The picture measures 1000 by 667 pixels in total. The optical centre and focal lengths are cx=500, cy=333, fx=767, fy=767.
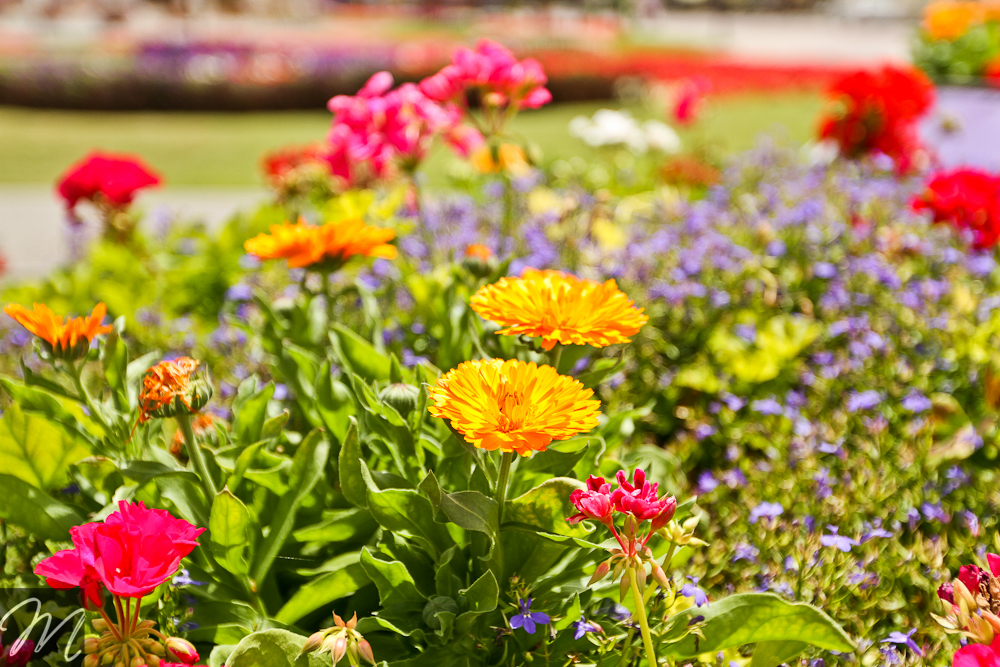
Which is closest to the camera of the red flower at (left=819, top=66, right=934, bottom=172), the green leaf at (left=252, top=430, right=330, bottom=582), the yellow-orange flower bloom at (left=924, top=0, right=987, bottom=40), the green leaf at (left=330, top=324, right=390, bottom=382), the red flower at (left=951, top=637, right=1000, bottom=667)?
the red flower at (left=951, top=637, right=1000, bottom=667)

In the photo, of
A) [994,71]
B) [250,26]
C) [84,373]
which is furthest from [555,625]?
[250,26]

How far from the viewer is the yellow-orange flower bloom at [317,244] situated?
153 centimetres

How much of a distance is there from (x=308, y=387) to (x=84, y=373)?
1040 mm

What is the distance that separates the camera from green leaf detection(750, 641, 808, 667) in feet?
3.83

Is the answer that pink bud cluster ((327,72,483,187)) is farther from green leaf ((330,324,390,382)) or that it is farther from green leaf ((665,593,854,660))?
green leaf ((665,593,854,660))

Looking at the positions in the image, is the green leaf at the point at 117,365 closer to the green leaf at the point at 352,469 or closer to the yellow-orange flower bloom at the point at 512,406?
the green leaf at the point at 352,469

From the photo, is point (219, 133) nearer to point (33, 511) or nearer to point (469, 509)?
→ point (33, 511)

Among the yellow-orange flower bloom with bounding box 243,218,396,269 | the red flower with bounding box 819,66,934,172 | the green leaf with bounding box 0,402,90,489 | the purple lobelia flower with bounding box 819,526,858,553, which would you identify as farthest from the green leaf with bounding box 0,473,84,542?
the red flower with bounding box 819,66,934,172

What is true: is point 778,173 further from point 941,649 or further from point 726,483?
point 941,649

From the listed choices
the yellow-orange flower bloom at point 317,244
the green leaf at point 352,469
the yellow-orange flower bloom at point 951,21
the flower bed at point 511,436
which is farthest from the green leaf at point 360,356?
the yellow-orange flower bloom at point 951,21

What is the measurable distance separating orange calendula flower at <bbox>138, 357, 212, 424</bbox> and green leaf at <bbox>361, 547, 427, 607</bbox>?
1.21 feet

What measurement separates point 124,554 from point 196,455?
33 cm

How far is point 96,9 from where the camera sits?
71.9 ft

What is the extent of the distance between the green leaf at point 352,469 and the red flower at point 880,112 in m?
3.56
